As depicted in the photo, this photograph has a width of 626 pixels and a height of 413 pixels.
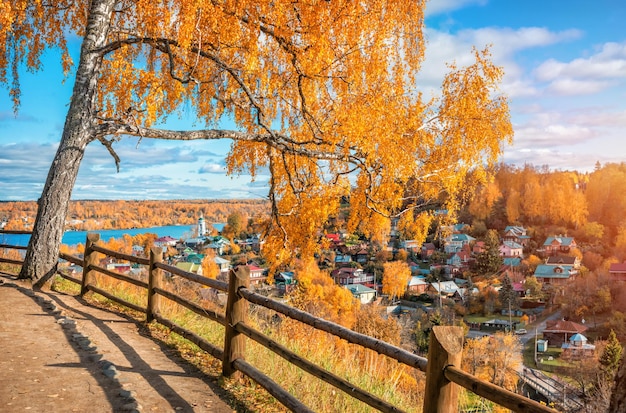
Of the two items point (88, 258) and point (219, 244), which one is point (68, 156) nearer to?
point (88, 258)

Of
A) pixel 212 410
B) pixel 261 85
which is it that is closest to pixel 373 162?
pixel 261 85

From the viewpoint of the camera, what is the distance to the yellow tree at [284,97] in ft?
32.7

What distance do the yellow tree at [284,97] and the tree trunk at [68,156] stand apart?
0.03 meters

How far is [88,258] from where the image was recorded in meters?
10.2

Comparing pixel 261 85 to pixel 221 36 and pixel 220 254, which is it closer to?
pixel 221 36

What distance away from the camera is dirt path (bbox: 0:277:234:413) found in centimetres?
493

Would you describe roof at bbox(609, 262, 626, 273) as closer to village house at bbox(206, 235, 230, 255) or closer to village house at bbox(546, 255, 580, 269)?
village house at bbox(546, 255, 580, 269)

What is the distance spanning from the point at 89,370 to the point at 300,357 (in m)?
2.72

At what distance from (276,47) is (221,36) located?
1.78 m

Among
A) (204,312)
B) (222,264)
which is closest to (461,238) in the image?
(222,264)

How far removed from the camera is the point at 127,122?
916 centimetres

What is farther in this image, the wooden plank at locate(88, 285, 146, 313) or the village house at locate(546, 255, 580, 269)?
the village house at locate(546, 255, 580, 269)

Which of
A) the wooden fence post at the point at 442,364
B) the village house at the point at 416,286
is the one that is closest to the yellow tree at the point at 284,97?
the wooden fence post at the point at 442,364

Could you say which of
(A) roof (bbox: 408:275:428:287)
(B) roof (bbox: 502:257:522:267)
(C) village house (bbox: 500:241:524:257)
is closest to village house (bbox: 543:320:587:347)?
(A) roof (bbox: 408:275:428:287)
